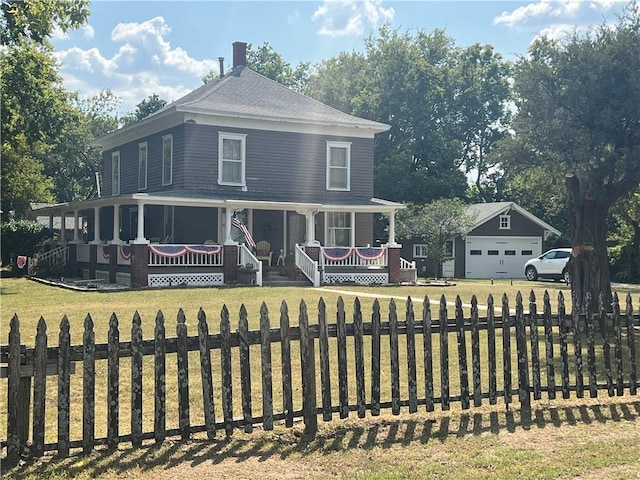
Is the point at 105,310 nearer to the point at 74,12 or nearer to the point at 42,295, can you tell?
the point at 42,295

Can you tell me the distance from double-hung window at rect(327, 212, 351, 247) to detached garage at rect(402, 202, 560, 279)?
10.7 meters

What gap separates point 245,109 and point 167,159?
381 cm

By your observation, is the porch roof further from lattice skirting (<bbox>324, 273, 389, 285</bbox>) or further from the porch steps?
lattice skirting (<bbox>324, 273, 389, 285</bbox>)

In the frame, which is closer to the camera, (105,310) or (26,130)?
(105,310)

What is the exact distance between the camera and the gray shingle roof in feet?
94.4

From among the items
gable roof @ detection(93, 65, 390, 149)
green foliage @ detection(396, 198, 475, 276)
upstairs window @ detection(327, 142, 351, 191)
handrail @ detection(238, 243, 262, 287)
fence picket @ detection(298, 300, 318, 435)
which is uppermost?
gable roof @ detection(93, 65, 390, 149)

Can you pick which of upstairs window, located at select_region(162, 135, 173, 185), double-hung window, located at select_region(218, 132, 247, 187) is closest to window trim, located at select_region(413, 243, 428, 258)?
double-hung window, located at select_region(218, 132, 247, 187)

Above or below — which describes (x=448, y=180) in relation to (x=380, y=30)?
below

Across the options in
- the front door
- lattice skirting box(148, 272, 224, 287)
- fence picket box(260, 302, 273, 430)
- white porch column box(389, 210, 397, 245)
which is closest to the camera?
fence picket box(260, 302, 273, 430)

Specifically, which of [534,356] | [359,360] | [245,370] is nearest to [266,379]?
[245,370]

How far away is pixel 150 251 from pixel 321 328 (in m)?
19.4

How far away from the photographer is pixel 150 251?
25266 mm

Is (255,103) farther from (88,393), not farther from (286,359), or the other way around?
(88,393)

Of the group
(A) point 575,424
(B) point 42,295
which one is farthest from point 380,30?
(A) point 575,424
